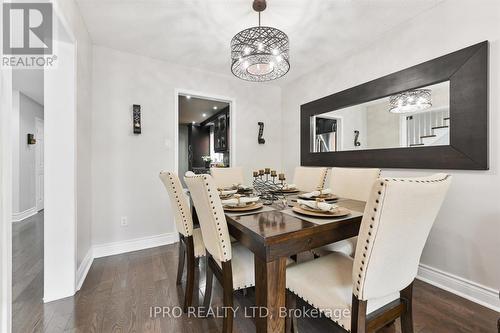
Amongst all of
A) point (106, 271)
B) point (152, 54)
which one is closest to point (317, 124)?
point (152, 54)

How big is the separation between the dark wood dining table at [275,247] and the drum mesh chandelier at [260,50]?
143 centimetres

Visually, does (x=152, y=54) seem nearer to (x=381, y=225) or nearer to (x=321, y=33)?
(x=321, y=33)

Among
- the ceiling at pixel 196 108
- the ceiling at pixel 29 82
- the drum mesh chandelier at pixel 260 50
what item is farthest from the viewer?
the ceiling at pixel 196 108

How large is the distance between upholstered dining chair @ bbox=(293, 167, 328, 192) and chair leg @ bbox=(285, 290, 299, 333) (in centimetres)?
140

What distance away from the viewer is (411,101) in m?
2.18

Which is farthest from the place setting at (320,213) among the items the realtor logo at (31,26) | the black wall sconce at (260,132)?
the black wall sconce at (260,132)

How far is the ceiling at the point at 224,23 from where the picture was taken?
6.42 feet

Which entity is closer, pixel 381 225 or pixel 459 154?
pixel 381 225

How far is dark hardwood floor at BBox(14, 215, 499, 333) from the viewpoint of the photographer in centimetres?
142

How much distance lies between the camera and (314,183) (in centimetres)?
248

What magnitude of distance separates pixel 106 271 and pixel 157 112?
6.40ft

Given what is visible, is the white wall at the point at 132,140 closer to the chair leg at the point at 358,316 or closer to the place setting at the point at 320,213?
the place setting at the point at 320,213

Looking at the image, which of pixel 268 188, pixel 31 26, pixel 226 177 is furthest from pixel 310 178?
pixel 31 26

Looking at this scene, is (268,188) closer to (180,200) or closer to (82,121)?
(180,200)
